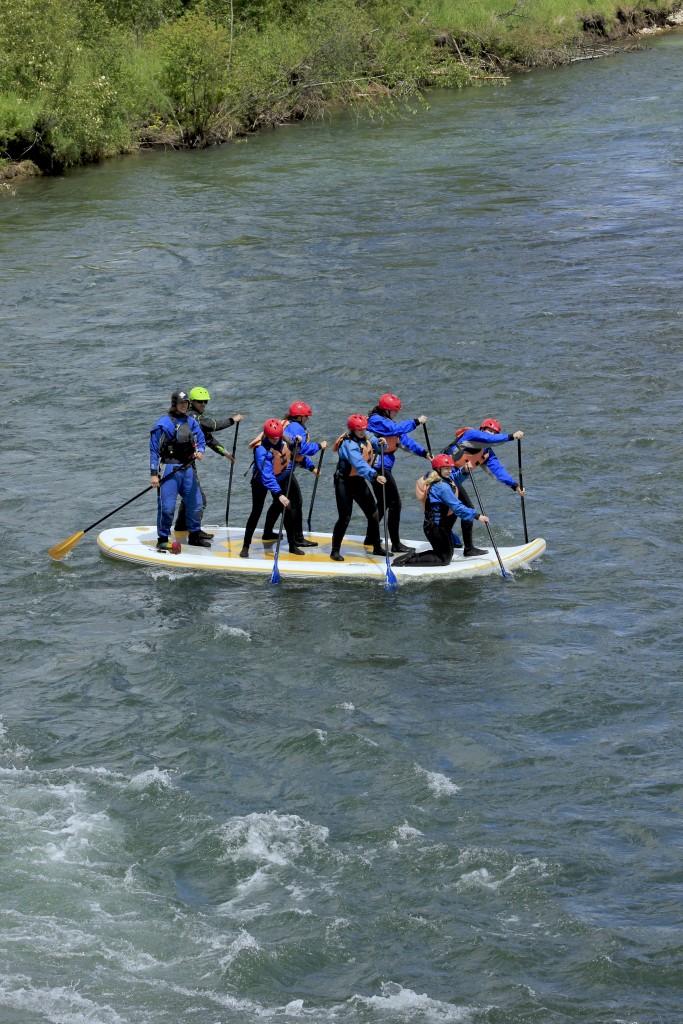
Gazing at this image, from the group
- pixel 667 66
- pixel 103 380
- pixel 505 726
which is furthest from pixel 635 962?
pixel 667 66

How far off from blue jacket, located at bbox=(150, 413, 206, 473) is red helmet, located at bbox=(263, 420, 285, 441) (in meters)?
0.95

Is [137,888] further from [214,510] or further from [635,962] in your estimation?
[214,510]

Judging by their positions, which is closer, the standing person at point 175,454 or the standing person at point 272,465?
the standing person at point 272,465

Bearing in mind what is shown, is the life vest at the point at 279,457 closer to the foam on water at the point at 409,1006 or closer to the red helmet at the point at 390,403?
the red helmet at the point at 390,403

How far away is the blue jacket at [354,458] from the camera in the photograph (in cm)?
1491

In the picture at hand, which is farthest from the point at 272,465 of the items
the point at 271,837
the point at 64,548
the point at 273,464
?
the point at 271,837

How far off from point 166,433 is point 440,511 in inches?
130

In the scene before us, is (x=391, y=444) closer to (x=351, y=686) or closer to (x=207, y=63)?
(x=351, y=686)

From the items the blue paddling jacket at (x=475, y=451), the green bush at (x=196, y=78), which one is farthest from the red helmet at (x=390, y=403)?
the green bush at (x=196, y=78)

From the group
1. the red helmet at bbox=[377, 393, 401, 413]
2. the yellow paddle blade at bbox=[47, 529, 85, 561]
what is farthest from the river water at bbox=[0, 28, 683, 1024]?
the red helmet at bbox=[377, 393, 401, 413]

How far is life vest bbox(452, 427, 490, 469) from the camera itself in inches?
611

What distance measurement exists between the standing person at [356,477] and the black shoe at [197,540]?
5.23 feet

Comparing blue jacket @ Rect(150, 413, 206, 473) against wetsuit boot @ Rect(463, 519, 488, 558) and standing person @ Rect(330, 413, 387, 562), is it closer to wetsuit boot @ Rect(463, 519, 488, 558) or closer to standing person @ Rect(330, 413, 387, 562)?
standing person @ Rect(330, 413, 387, 562)

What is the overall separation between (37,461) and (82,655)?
6065 mm
